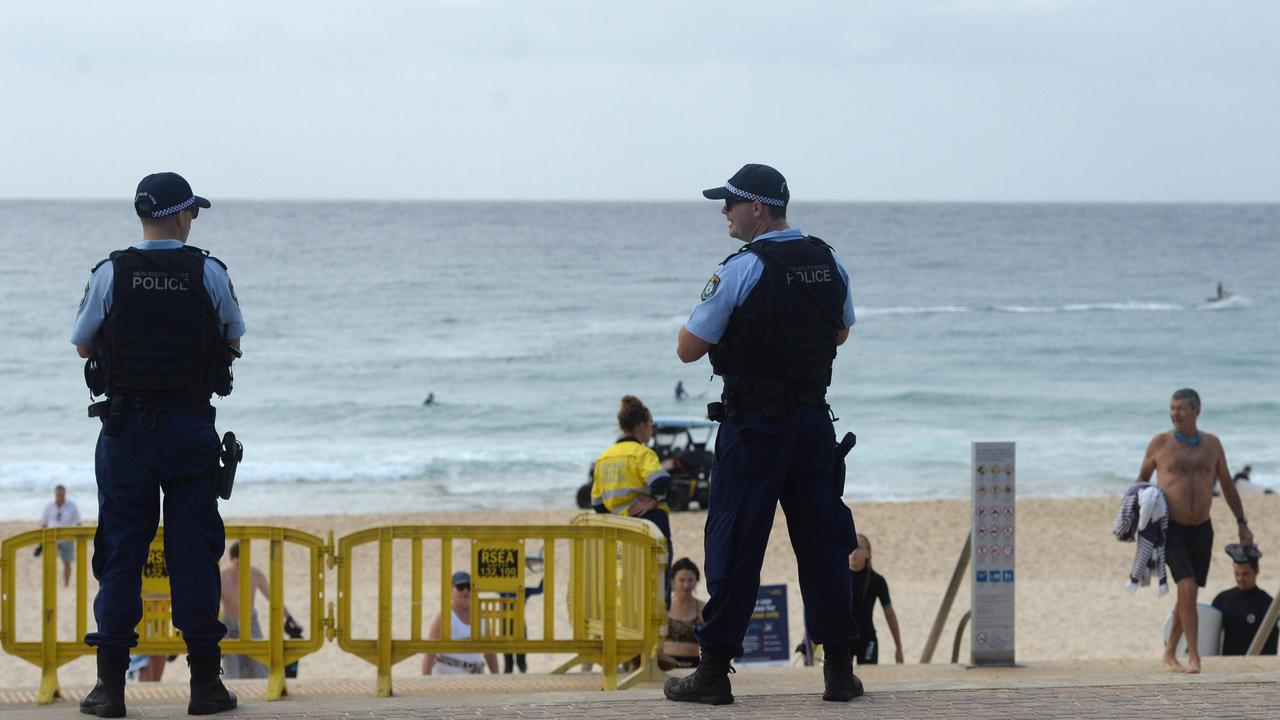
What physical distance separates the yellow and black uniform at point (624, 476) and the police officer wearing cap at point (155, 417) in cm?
357

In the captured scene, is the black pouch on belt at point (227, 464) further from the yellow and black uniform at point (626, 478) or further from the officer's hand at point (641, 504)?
the officer's hand at point (641, 504)

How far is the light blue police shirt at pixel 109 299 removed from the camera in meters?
5.01

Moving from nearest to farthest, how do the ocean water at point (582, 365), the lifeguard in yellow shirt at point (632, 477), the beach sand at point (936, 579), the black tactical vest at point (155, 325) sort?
the black tactical vest at point (155, 325)
the lifeguard in yellow shirt at point (632, 477)
the beach sand at point (936, 579)
the ocean water at point (582, 365)

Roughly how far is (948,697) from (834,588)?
611 millimetres

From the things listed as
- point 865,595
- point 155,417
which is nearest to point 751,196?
point 155,417

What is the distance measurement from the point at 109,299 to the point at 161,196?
390mm

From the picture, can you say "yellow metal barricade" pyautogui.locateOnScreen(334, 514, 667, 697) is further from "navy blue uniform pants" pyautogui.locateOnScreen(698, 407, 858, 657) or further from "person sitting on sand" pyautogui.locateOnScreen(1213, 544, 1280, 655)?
"person sitting on sand" pyautogui.locateOnScreen(1213, 544, 1280, 655)

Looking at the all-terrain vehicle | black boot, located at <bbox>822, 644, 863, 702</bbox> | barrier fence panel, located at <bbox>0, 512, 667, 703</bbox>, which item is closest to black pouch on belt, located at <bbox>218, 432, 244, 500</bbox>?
barrier fence panel, located at <bbox>0, 512, 667, 703</bbox>

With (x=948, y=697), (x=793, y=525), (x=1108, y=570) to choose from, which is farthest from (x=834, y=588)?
(x=1108, y=570)

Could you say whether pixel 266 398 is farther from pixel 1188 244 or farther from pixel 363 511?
pixel 1188 244

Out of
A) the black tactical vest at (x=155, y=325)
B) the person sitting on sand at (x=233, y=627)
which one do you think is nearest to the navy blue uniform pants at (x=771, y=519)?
the black tactical vest at (x=155, y=325)

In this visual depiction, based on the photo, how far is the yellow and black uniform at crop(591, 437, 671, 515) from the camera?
334 inches

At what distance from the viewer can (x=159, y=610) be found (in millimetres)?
6023

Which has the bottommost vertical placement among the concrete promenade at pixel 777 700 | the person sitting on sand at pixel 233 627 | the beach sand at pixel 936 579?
the beach sand at pixel 936 579
